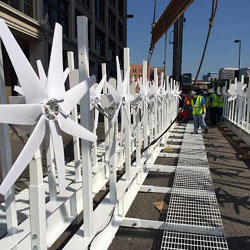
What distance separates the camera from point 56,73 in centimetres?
205

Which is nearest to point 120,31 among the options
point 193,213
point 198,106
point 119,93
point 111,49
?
point 111,49

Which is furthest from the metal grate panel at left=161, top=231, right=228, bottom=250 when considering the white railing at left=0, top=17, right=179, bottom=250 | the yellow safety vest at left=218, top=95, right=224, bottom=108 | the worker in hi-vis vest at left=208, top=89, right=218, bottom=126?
the yellow safety vest at left=218, top=95, right=224, bottom=108

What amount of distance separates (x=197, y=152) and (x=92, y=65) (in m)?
21.2

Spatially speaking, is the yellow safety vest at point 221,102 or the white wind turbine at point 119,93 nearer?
the white wind turbine at point 119,93

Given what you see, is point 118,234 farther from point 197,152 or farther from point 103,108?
point 197,152

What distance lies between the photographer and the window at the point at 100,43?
97.6ft

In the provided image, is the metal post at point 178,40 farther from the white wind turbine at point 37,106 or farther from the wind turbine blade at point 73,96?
the white wind turbine at point 37,106

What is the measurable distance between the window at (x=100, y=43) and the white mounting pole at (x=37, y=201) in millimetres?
28478

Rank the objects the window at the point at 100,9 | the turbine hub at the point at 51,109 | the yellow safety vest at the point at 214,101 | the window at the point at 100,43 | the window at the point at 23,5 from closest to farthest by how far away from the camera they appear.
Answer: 1. the turbine hub at the point at 51,109
2. the window at the point at 23,5
3. the yellow safety vest at the point at 214,101
4. the window at the point at 100,9
5. the window at the point at 100,43

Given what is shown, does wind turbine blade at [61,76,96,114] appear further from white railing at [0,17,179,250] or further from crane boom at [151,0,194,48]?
crane boom at [151,0,194,48]

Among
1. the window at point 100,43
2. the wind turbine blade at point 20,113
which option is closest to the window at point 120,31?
the window at point 100,43

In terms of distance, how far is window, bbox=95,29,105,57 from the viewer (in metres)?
29.8

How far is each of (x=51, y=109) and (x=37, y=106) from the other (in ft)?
0.36

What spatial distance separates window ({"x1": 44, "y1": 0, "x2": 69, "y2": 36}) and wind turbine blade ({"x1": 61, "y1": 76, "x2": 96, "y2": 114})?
1656 cm
